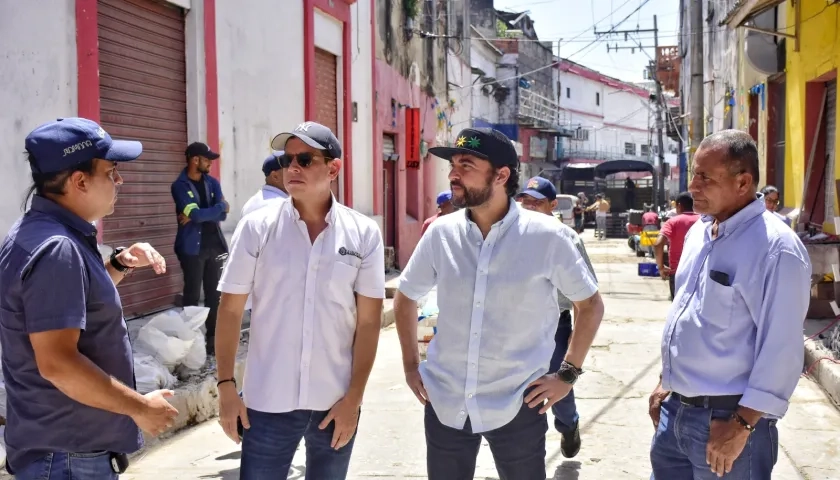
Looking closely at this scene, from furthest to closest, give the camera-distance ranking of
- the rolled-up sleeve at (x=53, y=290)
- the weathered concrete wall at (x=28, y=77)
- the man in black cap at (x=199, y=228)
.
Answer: the man in black cap at (x=199, y=228) → the weathered concrete wall at (x=28, y=77) → the rolled-up sleeve at (x=53, y=290)

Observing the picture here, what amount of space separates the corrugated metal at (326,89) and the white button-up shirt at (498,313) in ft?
32.0

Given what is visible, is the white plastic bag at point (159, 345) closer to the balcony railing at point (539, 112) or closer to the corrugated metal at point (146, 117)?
the corrugated metal at point (146, 117)

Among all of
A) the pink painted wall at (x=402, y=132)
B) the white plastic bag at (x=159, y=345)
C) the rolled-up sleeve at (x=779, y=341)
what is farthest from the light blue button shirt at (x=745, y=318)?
the pink painted wall at (x=402, y=132)

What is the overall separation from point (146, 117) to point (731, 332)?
661 cm

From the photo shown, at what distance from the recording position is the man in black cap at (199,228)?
6840mm

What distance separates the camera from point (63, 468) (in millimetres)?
2371

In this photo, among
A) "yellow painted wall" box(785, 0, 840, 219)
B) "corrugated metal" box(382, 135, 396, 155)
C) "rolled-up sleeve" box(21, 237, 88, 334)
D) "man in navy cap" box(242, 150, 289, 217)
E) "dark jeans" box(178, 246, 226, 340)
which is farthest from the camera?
"corrugated metal" box(382, 135, 396, 155)

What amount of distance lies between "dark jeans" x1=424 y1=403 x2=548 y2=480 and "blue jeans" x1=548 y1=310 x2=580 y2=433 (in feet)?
6.01

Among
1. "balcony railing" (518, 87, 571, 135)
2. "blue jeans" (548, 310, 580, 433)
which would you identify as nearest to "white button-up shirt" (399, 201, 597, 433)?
"blue jeans" (548, 310, 580, 433)

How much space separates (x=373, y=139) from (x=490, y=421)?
41.2ft

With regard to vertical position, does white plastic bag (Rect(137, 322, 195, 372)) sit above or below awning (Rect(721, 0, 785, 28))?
below

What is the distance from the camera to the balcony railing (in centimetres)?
4225

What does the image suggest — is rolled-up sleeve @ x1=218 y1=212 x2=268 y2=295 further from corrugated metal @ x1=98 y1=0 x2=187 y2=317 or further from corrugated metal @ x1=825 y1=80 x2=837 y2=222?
corrugated metal @ x1=825 y1=80 x2=837 y2=222

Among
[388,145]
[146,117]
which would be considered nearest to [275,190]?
[146,117]
